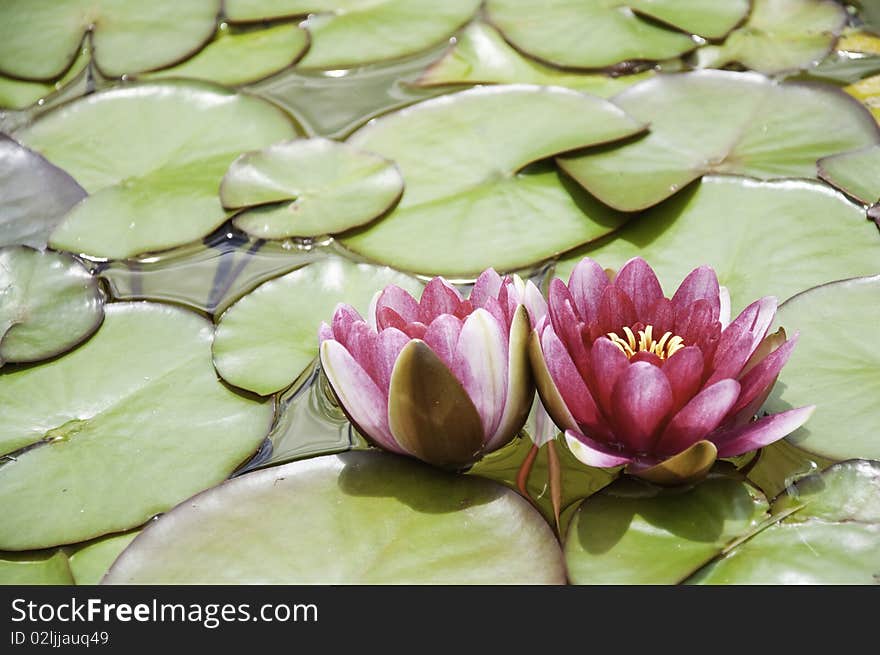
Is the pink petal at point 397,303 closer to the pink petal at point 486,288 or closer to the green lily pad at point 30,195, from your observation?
the pink petal at point 486,288

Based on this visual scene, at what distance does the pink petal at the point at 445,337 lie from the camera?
1363mm

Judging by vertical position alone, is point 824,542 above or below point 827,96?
below

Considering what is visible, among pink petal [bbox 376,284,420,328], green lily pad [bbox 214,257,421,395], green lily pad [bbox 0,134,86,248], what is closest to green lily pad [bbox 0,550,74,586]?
green lily pad [bbox 214,257,421,395]

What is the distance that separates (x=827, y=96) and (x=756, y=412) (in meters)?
1.05

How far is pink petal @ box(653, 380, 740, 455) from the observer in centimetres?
129

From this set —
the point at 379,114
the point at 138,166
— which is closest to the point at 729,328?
the point at 379,114

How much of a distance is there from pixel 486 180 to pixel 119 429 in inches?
39.1

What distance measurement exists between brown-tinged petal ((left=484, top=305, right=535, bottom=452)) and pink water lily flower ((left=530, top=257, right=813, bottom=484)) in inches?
0.8

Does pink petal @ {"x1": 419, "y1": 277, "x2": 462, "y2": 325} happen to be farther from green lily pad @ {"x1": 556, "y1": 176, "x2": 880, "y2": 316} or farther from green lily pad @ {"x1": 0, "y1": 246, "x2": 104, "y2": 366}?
green lily pad @ {"x1": 0, "y1": 246, "x2": 104, "y2": 366}

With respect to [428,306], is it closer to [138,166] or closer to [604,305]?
[604,305]

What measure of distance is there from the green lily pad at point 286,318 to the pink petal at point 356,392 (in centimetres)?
27

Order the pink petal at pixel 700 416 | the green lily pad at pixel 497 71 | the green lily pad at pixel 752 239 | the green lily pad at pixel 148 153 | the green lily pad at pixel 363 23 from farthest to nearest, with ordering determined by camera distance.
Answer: the green lily pad at pixel 363 23, the green lily pad at pixel 497 71, the green lily pad at pixel 148 153, the green lily pad at pixel 752 239, the pink petal at pixel 700 416

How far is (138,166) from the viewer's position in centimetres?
218

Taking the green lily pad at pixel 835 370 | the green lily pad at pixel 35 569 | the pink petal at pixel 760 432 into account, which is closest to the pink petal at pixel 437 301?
the pink petal at pixel 760 432
